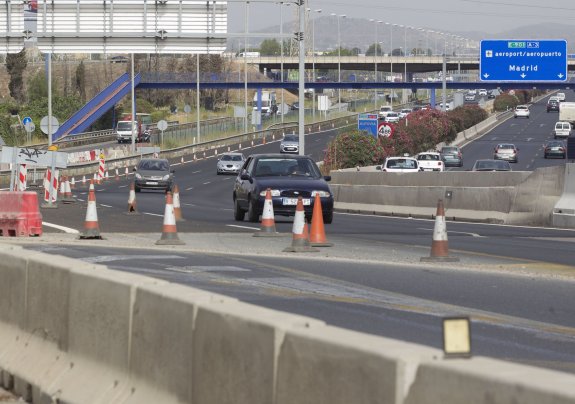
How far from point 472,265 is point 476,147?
8354 centimetres

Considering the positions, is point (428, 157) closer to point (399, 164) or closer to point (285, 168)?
point (399, 164)

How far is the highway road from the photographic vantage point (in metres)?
11.3

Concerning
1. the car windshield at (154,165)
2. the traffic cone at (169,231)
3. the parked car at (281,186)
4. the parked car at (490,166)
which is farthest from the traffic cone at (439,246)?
the car windshield at (154,165)

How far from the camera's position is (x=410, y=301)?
526 inches

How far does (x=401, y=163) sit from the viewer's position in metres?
55.2

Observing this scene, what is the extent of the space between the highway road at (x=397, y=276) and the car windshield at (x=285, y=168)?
1270mm

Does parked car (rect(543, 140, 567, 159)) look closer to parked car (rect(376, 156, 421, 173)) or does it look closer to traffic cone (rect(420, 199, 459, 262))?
parked car (rect(376, 156, 421, 173))

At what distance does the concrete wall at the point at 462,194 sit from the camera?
31.5 m

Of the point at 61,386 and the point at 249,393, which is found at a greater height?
the point at 249,393

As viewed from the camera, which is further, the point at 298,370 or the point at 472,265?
the point at 472,265

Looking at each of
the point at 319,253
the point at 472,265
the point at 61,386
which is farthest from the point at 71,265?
the point at 319,253

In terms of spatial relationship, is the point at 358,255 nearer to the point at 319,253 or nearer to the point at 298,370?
Answer: the point at 319,253

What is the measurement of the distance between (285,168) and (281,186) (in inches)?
54.2

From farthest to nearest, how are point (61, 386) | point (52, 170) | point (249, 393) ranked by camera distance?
point (52, 170) → point (61, 386) → point (249, 393)
